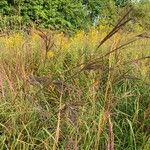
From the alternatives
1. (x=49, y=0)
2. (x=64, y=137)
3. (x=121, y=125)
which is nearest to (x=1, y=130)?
(x=64, y=137)

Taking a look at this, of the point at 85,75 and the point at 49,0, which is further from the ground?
the point at 85,75

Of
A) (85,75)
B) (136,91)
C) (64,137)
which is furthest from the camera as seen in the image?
(85,75)

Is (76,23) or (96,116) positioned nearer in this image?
(96,116)

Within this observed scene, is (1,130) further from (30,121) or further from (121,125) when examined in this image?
(121,125)

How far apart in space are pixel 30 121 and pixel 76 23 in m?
10.5

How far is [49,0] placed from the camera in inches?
504

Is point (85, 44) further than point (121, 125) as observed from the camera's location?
Yes

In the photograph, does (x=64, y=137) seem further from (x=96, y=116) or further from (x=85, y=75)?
(x=85, y=75)

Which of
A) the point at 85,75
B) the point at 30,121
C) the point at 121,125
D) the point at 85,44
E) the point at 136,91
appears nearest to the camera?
the point at 30,121

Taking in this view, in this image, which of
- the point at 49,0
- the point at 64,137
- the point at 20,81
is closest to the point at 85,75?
the point at 20,81

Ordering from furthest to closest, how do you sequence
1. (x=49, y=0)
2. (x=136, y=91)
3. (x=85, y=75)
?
1. (x=49, y=0)
2. (x=85, y=75)
3. (x=136, y=91)

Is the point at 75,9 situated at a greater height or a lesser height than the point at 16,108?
lesser

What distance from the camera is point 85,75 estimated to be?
143 inches

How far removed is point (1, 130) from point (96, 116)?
0.60 metres
